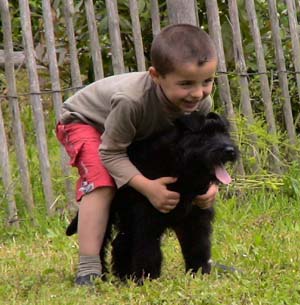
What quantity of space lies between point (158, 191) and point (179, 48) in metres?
0.60

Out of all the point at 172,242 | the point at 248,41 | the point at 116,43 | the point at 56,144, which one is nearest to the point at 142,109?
the point at 172,242

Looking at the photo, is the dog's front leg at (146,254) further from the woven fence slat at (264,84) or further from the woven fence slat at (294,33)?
the woven fence slat at (294,33)

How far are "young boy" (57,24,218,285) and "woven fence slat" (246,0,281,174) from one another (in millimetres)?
2223

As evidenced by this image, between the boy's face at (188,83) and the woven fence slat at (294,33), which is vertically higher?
the woven fence slat at (294,33)

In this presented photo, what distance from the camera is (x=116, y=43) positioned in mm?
5875

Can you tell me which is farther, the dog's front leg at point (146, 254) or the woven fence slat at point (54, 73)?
the woven fence slat at point (54, 73)

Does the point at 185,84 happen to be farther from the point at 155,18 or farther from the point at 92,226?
the point at 155,18

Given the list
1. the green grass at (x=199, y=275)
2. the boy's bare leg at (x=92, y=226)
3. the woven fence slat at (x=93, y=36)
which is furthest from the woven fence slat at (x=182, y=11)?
the boy's bare leg at (x=92, y=226)

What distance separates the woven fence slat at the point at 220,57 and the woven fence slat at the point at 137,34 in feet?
1.60

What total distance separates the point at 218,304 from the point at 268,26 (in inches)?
145

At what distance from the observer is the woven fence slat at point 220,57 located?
6.07 meters

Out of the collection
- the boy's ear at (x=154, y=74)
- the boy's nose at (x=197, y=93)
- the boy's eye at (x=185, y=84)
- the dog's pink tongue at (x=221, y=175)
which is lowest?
the dog's pink tongue at (x=221, y=175)

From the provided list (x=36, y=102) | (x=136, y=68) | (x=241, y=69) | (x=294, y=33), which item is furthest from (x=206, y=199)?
(x=294, y=33)

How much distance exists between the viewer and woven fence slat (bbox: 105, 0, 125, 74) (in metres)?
5.83
